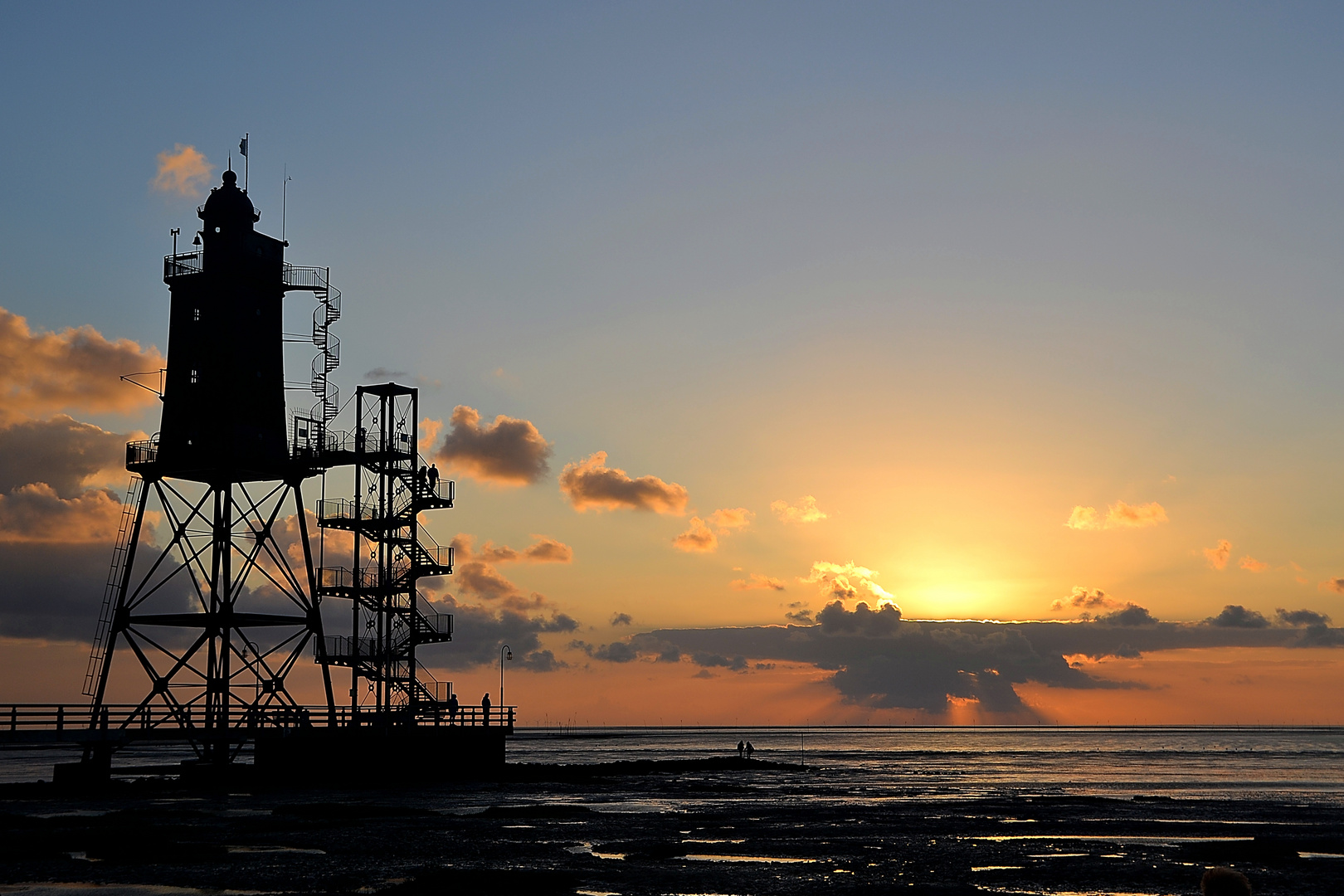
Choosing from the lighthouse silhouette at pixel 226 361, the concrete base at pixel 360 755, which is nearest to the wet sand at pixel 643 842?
the concrete base at pixel 360 755

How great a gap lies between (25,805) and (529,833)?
21.2 meters

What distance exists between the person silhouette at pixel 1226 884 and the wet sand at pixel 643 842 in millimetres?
16084

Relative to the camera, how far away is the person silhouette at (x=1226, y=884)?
331 inches

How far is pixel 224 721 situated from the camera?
53.6 meters

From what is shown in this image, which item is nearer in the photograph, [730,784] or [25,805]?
[25,805]

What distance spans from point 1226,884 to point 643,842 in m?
25.7

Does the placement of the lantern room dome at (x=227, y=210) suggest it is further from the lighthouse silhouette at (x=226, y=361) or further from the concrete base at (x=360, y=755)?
the concrete base at (x=360, y=755)

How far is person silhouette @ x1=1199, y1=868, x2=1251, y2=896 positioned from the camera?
8.41m

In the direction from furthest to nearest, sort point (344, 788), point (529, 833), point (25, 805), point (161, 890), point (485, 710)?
point (485, 710) < point (344, 788) < point (25, 805) < point (529, 833) < point (161, 890)

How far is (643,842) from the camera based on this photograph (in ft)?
107

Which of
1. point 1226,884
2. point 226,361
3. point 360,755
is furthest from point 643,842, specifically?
point 226,361

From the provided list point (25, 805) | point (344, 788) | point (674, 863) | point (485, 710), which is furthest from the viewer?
point (485, 710)

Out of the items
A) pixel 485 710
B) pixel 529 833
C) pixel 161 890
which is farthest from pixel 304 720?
pixel 161 890

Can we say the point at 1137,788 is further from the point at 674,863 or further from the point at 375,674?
the point at 674,863
